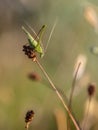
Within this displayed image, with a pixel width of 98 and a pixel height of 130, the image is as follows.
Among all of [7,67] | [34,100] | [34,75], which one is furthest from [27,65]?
[34,75]

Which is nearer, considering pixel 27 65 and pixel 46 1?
pixel 27 65

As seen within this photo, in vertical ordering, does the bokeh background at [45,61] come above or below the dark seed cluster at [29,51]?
below

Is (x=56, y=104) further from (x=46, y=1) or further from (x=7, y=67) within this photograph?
(x=46, y=1)

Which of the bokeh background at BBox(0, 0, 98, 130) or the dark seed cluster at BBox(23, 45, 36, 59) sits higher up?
the dark seed cluster at BBox(23, 45, 36, 59)

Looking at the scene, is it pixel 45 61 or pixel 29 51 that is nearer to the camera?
pixel 29 51

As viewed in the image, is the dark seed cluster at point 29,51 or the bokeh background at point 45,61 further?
the bokeh background at point 45,61

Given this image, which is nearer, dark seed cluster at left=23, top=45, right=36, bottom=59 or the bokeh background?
dark seed cluster at left=23, top=45, right=36, bottom=59

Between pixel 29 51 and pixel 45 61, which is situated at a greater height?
pixel 29 51

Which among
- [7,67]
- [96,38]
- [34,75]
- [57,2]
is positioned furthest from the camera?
[57,2]
